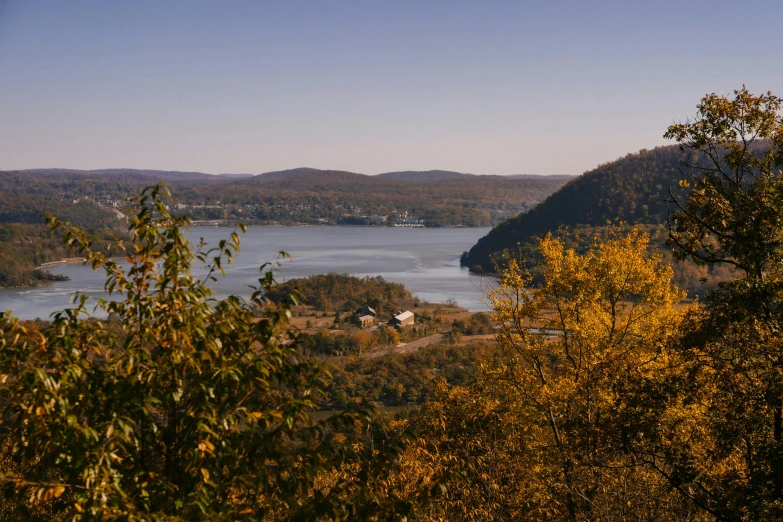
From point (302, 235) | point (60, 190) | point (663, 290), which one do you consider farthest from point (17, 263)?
point (60, 190)

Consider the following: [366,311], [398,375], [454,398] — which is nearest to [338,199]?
[366,311]

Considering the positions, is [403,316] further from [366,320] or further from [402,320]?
[366,320]

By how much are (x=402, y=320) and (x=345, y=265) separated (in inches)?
1031

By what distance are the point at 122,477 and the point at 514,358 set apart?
6483 mm

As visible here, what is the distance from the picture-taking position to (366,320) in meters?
47.8

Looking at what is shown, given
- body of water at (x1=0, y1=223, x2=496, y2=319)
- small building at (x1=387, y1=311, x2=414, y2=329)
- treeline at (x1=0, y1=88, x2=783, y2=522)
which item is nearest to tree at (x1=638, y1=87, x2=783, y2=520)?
treeline at (x1=0, y1=88, x2=783, y2=522)

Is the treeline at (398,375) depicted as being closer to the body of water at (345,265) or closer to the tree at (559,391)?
the body of water at (345,265)

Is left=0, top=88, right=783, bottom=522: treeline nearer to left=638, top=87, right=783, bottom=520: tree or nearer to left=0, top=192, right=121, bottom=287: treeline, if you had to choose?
left=638, top=87, right=783, bottom=520: tree

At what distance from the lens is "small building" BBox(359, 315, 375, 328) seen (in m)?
47.6

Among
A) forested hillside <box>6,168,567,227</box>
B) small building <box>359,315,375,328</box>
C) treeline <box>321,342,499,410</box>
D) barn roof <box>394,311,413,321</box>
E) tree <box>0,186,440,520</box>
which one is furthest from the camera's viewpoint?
forested hillside <box>6,168,567,227</box>

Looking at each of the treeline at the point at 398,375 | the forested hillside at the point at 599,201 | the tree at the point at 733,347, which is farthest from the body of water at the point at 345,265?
the tree at the point at 733,347

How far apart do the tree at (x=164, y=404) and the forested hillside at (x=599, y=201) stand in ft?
206

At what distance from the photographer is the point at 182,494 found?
9.08 ft

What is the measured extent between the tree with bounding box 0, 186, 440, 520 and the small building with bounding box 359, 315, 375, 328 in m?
44.5
